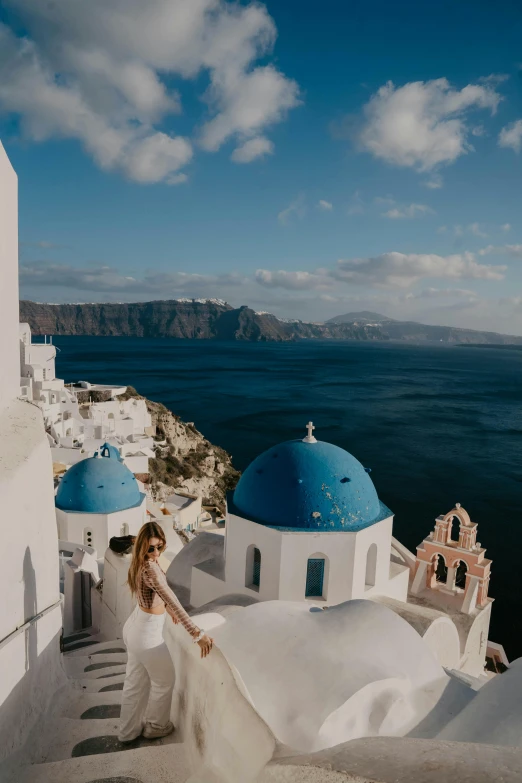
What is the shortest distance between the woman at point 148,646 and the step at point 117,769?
357 millimetres

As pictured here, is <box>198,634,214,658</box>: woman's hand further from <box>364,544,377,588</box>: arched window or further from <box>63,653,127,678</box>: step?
<box>364,544,377,588</box>: arched window

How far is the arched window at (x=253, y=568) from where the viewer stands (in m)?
9.73

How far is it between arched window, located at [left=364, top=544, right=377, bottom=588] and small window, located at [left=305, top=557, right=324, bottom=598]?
1.06 meters

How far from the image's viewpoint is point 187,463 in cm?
4547

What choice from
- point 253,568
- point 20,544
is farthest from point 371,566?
point 20,544

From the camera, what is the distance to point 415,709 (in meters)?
4.86

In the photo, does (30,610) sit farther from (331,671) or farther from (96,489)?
(96,489)

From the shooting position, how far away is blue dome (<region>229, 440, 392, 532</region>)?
9133 millimetres

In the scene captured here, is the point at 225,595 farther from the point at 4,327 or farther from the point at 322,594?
the point at 4,327

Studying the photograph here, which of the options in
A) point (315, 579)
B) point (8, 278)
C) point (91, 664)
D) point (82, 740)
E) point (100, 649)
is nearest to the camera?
point (82, 740)

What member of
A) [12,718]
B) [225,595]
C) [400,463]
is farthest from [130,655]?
[400,463]

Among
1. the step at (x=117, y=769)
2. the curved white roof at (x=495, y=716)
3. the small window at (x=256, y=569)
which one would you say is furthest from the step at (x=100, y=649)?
the curved white roof at (x=495, y=716)

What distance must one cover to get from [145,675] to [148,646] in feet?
1.04

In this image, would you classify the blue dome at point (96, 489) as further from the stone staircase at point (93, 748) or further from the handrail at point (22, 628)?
the handrail at point (22, 628)
